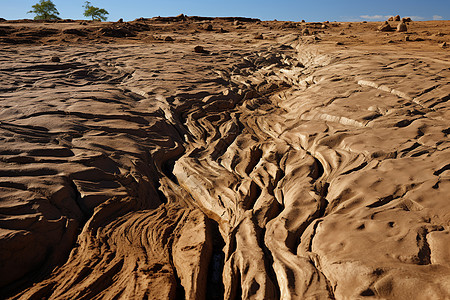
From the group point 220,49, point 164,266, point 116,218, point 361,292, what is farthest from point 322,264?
point 220,49

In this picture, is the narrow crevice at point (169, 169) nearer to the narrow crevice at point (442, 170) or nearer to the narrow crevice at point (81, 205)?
the narrow crevice at point (81, 205)

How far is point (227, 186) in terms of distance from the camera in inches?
132

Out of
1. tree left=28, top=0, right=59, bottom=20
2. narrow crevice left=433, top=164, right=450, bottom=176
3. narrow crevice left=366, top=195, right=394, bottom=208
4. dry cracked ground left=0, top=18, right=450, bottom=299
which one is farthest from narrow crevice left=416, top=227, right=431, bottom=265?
tree left=28, top=0, right=59, bottom=20

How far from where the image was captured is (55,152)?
340 centimetres

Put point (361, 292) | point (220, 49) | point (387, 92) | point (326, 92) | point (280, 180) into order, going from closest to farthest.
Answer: point (361, 292) < point (280, 180) < point (387, 92) < point (326, 92) < point (220, 49)

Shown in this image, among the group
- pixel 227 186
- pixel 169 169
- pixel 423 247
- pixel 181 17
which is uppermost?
pixel 181 17

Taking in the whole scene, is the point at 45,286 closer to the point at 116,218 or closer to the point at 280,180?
the point at 116,218

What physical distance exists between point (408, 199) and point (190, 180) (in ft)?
6.84

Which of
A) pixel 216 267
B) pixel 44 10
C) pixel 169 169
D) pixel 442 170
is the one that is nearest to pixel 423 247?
pixel 442 170

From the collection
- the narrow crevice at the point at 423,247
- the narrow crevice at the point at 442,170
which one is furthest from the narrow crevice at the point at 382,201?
the narrow crevice at the point at 442,170

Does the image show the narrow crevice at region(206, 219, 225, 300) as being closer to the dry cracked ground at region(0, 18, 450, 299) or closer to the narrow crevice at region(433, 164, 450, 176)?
the dry cracked ground at region(0, 18, 450, 299)

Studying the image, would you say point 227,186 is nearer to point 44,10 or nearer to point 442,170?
point 442,170

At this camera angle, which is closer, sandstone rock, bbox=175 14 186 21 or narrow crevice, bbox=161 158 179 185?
narrow crevice, bbox=161 158 179 185

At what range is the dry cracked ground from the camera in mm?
2117
